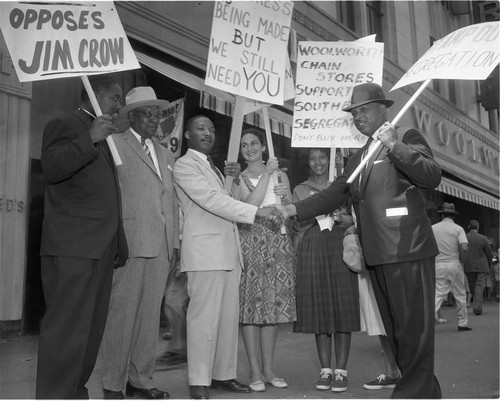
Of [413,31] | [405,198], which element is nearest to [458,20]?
[413,31]

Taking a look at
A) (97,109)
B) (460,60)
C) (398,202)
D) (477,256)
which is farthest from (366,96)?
(477,256)

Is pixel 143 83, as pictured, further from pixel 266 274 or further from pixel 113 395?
pixel 113 395

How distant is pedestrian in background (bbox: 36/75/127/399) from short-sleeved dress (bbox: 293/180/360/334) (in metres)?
1.68

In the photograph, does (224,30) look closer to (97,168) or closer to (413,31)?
(97,168)

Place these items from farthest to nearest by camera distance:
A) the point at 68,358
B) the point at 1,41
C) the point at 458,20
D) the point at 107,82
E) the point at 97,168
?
the point at 458,20 → the point at 1,41 → the point at 107,82 → the point at 97,168 → the point at 68,358

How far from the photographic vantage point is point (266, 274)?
4.43m

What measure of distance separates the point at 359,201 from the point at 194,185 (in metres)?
1.22

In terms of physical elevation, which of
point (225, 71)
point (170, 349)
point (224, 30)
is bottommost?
point (170, 349)

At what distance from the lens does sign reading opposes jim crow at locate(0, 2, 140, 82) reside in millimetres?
3504

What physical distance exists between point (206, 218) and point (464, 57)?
207cm

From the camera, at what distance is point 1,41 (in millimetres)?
6367

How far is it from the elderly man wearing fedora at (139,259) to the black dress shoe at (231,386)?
18.1 inches

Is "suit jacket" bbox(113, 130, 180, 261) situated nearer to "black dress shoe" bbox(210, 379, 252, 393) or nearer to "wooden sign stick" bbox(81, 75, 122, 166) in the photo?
"wooden sign stick" bbox(81, 75, 122, 166)

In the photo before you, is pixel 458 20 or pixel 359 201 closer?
pixel 359 201
